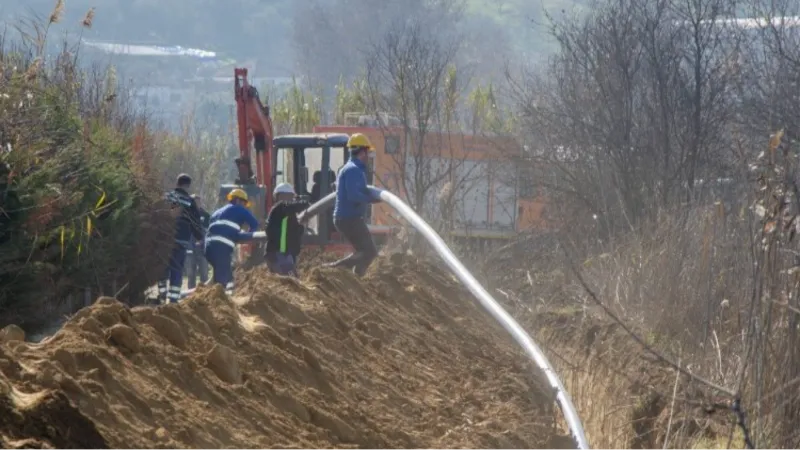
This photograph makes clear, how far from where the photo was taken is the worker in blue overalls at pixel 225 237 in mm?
19219

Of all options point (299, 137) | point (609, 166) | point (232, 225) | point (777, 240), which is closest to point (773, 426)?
point (777, 240)

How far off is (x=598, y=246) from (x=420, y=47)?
13.9 meters

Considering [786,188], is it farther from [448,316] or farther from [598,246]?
[598,246]

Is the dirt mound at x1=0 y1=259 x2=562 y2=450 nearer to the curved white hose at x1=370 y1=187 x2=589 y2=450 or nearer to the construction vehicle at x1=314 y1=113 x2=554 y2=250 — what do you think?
the curved white hose at x1=370 y1=187 x2=589 y2=450

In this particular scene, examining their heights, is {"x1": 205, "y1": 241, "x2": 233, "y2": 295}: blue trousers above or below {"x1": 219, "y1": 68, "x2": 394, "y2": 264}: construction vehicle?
below

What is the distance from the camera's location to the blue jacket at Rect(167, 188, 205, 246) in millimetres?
21312

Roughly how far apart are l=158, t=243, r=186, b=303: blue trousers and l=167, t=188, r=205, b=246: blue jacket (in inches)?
7.1

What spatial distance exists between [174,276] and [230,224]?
1527mm

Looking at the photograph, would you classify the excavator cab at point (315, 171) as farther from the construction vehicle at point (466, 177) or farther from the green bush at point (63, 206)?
the green bush at point (63, 206)

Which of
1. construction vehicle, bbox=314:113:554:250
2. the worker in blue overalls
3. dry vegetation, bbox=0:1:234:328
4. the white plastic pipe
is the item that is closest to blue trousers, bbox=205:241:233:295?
the worker in blue overalls

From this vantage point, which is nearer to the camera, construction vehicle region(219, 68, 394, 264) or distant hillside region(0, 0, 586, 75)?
construction vehicle region(219, 68, 394, 264)

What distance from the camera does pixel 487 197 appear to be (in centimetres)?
3291

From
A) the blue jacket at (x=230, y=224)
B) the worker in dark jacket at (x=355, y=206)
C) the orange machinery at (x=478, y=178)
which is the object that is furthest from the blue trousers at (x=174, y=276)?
the orange machinery at (x=478, y=178)

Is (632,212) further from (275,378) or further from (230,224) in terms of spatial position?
(275,378)
